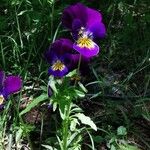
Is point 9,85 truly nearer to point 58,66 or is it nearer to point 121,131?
point 58,66

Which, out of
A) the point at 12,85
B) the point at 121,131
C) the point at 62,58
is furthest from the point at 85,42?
the point at 121,131

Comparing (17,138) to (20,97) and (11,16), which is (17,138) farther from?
(11,16)

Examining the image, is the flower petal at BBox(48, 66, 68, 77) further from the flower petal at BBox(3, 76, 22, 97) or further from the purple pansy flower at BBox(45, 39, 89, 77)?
the flower petal at BBox(3, 76, 22, 97)

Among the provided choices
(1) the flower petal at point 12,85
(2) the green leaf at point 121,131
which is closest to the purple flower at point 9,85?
(1) the flower petal at point 12,85

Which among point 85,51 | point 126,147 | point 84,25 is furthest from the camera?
point 126,147

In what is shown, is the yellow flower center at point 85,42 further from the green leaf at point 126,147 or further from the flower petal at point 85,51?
the green leaf at point 126,147

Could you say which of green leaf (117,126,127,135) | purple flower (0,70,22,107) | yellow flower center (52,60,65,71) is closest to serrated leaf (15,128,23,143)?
purple flower (0,70,22,107)

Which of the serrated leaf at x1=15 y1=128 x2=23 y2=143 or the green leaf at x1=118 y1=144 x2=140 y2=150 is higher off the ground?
the serrated leaf at x1=15 y1=128 x2=23 y2=143
